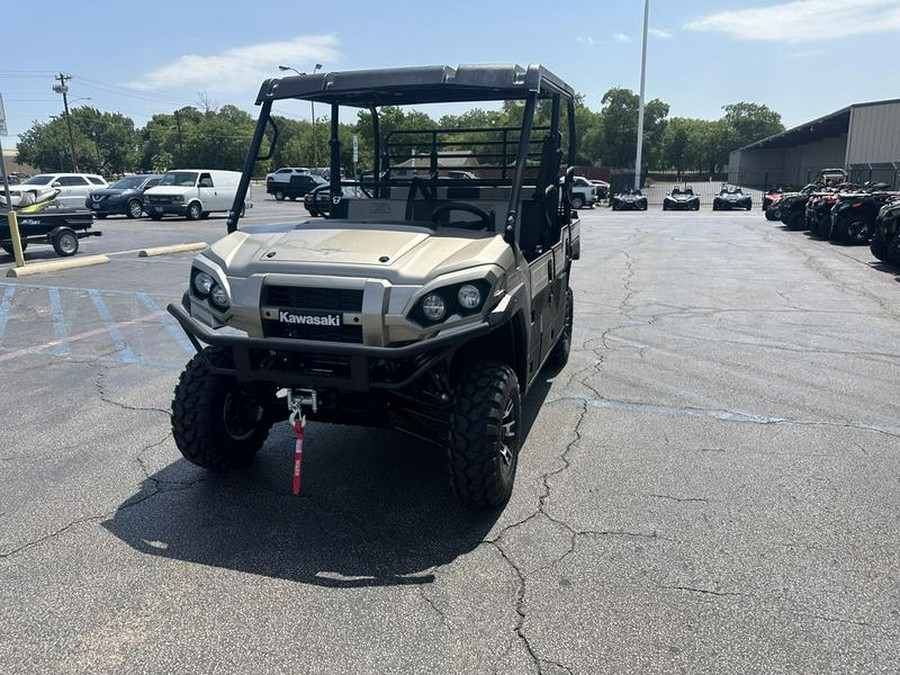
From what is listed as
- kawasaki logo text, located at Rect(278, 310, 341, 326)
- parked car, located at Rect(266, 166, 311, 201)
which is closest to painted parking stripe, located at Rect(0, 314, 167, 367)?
kawasaki logo text, located at Rect(278, 310, 341, 326)

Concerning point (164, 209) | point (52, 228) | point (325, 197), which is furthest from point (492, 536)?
point (164, 209)

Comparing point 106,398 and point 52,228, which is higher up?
point 52,228

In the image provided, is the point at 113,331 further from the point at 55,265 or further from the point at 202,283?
the point at 55,265

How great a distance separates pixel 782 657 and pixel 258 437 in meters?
3.08

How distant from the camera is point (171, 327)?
8.31m

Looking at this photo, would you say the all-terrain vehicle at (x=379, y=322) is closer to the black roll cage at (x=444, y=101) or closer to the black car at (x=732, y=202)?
the black roll cage at (x=444, y=101)

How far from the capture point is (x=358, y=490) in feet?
13.4

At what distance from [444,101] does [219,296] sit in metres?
2.41

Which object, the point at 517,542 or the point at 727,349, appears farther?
the point at 727,349

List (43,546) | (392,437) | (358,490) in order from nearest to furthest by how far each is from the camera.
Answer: (43,546), (358,490), (392,437)

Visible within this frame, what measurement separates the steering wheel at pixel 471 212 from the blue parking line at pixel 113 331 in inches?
163

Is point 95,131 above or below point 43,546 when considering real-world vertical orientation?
above

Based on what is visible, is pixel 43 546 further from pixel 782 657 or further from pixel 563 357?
pixel 563 357

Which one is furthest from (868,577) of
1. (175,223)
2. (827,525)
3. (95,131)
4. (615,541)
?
(95,131)
